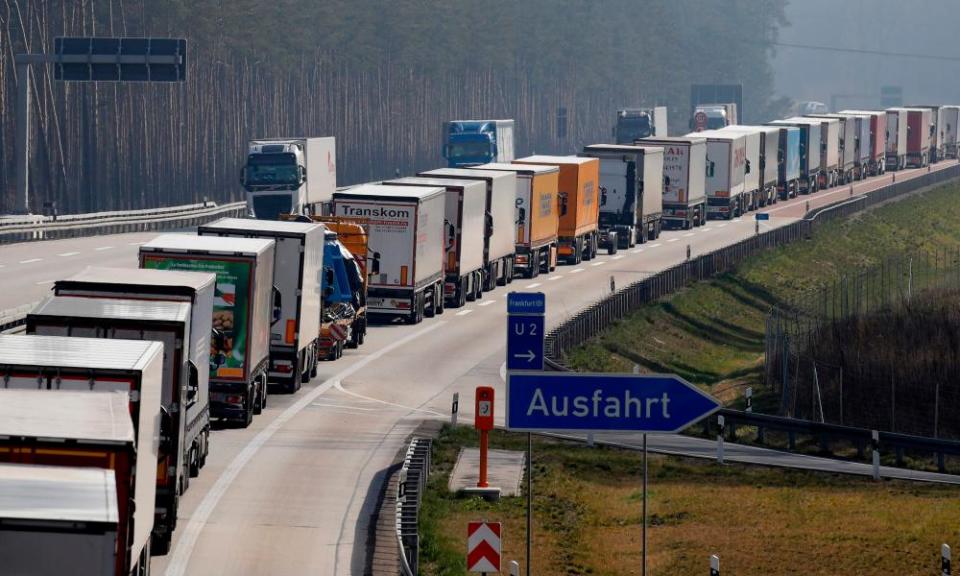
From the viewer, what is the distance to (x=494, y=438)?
3622 centimetres

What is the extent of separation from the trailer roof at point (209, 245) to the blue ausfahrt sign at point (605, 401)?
16190 mm

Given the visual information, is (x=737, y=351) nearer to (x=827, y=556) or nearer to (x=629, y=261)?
(x=629, y=261)

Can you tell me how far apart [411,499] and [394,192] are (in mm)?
24776

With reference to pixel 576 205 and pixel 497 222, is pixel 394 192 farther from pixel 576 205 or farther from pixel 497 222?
pixel 576 205

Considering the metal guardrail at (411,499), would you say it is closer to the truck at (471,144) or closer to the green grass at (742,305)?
the green grass at (742,305)

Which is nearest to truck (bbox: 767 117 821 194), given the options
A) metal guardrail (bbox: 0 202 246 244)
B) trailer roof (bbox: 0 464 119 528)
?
metal guardrail (bbox: 0 202 246 244)

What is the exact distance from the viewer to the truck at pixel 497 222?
59.2 metres

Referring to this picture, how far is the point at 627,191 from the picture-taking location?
76688 mm

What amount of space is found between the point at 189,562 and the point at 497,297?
1460 inches

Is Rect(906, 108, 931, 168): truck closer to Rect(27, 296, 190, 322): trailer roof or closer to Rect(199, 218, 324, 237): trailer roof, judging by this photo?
Rect(199, 218, 324, 237): trailer roof

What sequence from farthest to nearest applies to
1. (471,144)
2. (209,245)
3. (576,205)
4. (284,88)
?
1. (284,88)
2. (471,144)
3. (576,205)
4. (209,245)

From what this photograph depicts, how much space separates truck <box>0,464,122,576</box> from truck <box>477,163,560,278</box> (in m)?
48.1

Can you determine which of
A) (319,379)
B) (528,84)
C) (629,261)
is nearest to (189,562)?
(319,379)

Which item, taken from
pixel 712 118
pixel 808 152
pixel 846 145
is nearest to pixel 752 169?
pixel 808 152
